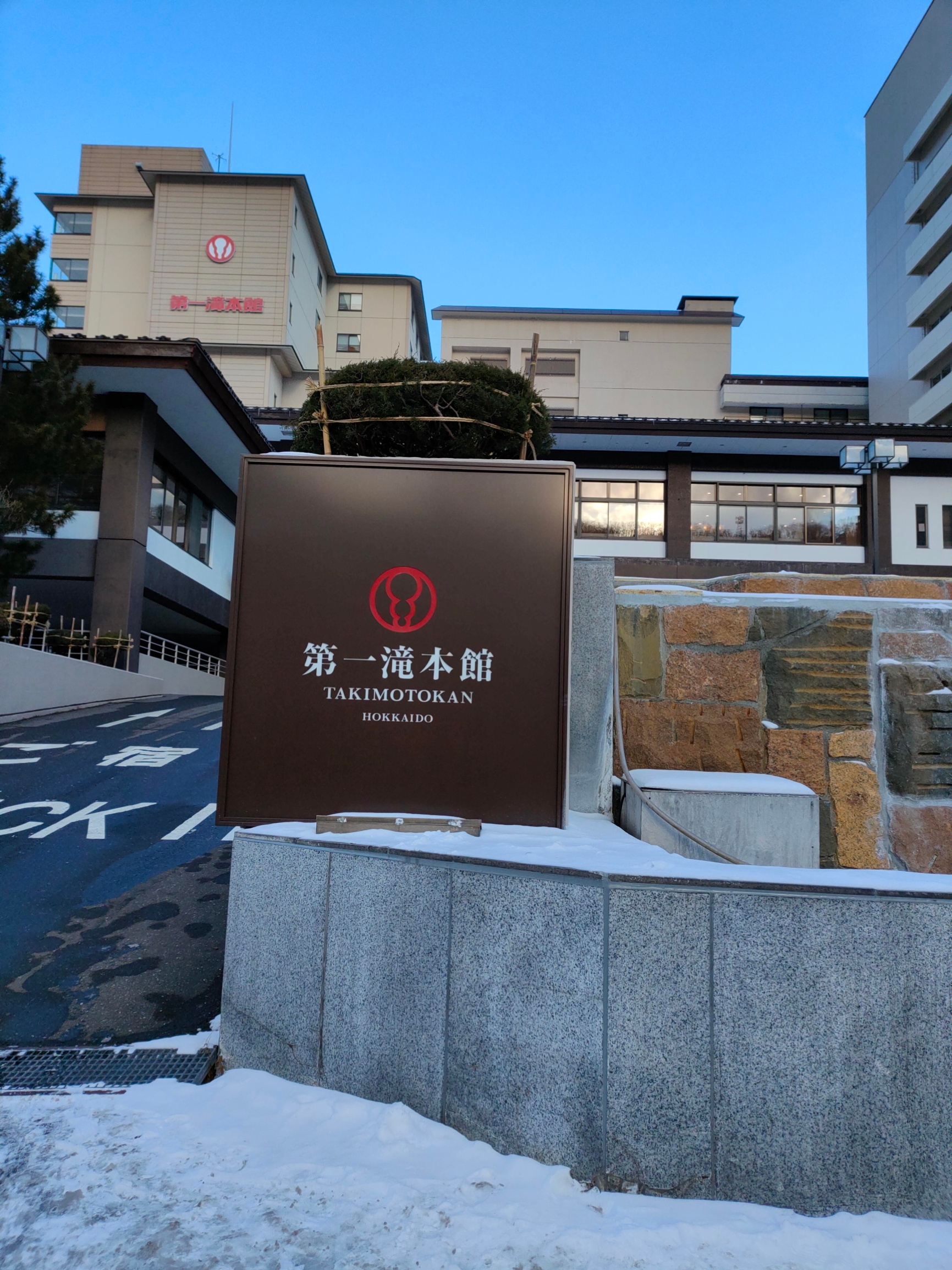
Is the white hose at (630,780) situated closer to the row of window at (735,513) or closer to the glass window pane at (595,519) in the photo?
the glass window pane at (595,519)

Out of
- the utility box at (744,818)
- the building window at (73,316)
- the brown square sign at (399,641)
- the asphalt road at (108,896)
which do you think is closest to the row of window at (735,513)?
the asphalt road at (108,896)

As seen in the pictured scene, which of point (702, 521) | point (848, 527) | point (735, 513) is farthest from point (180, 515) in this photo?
point (848, 527)

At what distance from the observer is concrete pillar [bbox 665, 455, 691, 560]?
23.4 m

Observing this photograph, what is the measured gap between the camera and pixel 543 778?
3.55m

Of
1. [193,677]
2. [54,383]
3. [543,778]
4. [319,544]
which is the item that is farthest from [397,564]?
[193,677]

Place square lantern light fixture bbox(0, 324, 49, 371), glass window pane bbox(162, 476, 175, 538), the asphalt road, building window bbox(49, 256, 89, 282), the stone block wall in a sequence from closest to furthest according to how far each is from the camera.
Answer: the asphalt road → the stone block wall → square lantern light fixture bbox(0, 324, 49, 371) → glass window pane bbox(162, 476, 175, 538) → building window bbox(49, 256, 89, 282)

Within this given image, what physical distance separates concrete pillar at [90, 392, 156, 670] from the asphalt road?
29.8ft

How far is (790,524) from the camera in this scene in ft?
77.7

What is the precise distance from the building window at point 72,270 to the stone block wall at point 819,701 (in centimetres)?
4506

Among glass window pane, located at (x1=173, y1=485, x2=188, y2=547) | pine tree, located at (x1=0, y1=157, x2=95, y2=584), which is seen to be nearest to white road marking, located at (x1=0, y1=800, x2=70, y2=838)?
pine tree, located at (x1=0, y1=157, x2=95, y2=584)

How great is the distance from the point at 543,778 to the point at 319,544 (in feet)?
5.00

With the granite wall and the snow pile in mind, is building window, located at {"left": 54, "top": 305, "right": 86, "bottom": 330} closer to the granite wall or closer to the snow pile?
the snow pile

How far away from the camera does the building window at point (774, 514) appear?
77.5 ft

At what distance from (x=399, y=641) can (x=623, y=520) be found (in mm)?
20945
